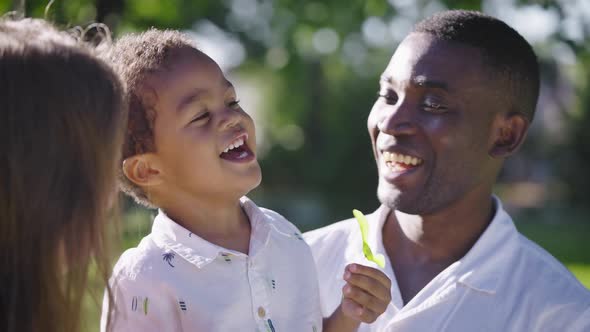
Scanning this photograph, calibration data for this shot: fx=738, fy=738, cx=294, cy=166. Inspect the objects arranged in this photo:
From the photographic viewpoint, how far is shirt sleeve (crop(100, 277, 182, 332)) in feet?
6.83

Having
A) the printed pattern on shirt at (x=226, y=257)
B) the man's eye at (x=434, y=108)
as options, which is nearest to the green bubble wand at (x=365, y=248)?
the printed pattern on shirt at (x=226, y=257)

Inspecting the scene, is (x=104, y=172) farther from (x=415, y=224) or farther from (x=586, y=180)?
(x=586, y=180)

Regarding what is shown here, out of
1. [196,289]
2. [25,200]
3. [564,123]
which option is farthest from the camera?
[564,123]

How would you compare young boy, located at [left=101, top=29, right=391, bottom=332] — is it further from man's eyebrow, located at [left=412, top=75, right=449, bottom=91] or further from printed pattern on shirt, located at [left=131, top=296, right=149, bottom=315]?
man's eyebrow, located at [left=412, top=75, right=449, bottom=91]

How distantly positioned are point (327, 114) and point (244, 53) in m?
7.75

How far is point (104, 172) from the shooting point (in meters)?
1.73

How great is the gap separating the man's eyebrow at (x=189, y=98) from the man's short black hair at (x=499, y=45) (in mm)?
1045

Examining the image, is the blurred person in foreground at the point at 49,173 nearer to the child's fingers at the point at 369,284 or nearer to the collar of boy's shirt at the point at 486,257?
the child's fingers at the point at 369,284

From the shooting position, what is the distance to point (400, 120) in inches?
108

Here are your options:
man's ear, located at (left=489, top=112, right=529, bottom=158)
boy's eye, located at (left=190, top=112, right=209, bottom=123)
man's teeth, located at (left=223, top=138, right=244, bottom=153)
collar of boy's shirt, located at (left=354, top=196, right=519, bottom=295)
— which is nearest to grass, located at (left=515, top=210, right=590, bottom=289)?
man's ear, located at (left=489, top=112, right=529, bottom=158)

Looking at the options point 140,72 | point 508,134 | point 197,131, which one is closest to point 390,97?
point 508,134

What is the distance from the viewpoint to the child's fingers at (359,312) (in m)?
2.19

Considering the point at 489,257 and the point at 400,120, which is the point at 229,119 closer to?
the point at 400,120

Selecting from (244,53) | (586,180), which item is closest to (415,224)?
(244,53)
